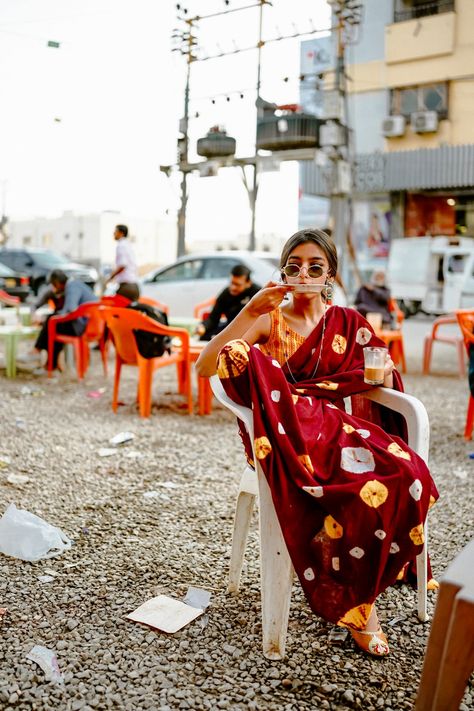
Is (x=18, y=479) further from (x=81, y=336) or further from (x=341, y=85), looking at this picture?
(x=341, y=85)

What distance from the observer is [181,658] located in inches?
84.6

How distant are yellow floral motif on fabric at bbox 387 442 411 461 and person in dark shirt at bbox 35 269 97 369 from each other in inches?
216

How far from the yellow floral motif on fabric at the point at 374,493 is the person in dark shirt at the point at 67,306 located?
5.62 meters

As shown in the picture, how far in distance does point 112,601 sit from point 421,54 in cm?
1820

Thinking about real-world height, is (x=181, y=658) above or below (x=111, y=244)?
below

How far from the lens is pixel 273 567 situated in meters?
2.12

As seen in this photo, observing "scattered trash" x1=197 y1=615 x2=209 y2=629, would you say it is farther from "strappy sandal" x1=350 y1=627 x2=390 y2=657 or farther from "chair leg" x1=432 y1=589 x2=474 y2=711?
"chair leg" x1=432 y1=589 x2=474 y2=711

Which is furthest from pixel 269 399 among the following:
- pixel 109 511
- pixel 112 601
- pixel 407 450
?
pixel 109 511

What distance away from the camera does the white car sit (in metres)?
9.99

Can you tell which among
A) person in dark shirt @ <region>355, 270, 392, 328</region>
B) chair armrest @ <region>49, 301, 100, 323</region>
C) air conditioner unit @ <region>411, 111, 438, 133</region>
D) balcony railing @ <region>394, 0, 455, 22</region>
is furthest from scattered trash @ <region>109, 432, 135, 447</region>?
balcony railing @ <region>394, 0, 455, 22</region>

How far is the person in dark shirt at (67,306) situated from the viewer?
7.30 metres

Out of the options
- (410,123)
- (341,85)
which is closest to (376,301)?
(341,85)

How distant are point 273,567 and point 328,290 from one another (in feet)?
3.44

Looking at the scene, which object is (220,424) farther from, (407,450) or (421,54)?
(421,54)
